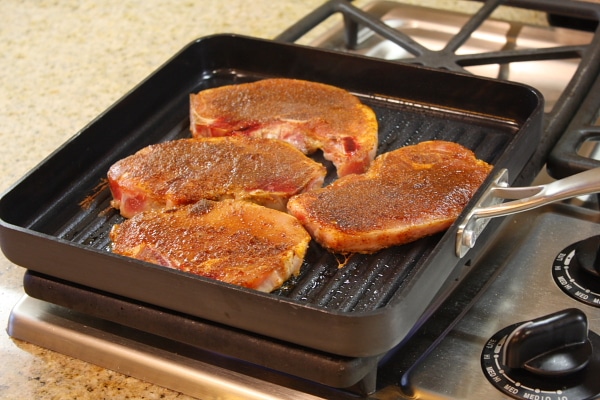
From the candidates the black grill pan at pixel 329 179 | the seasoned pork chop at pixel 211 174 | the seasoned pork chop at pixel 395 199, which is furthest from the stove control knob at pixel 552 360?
the seasoned pork chop at pixel 211 174

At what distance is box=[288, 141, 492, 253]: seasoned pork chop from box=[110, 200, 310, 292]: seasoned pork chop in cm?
4

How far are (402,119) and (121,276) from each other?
24.5 inches

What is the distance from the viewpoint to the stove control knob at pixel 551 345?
917 millimetres

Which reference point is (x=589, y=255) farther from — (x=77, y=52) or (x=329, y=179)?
(x=77, y=52)

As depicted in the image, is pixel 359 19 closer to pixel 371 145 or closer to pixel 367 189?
pixel 371 145

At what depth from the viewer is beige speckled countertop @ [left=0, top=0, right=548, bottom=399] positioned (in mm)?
1569

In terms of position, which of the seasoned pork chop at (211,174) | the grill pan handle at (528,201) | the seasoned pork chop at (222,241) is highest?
the grill pan handle at (528,201)

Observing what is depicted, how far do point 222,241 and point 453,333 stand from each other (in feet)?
1.05

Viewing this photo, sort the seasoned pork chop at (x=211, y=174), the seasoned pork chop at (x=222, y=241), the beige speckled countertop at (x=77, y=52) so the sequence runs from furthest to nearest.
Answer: the beige speckled countertop at (x=77, y=52) < the seasoned pork chop at (x=211, y=174) < the seasoned pork chop at (x=222, y=241)

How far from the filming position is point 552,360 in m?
0.94

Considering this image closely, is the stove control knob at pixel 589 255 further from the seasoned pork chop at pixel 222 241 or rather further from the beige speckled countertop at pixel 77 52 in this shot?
the beige speckled countertop at pixel 77 52

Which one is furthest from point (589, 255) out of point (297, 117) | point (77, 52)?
point (77, 52)

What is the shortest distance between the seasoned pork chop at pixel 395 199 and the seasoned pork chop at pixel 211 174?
0.16ft

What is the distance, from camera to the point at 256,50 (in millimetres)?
1560
